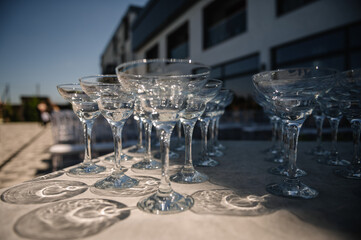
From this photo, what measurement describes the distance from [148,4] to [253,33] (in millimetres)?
9069

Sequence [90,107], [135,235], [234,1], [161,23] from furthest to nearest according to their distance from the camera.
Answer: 1. [161,23]
2. [234,1]
3. [90,107]
4. [135,235]

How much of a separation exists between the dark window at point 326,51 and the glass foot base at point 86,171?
631 centimetres

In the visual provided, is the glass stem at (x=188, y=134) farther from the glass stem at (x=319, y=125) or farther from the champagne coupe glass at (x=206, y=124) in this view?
the glass stem at (x=319, y=125)

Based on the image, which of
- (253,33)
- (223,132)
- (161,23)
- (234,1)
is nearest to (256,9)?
(253,33)

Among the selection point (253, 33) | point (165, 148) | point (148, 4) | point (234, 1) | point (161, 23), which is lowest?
point (165, 148)

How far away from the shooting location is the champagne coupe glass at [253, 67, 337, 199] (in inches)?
25.6

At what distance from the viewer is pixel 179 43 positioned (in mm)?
12906

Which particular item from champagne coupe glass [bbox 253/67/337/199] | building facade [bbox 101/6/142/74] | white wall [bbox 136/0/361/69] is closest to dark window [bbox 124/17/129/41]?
building facade [bbox 101/6/142/74]

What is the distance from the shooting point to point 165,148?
64 cm

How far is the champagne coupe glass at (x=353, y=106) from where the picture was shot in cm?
85

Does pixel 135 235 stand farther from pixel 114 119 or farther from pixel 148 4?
pixel 148 4

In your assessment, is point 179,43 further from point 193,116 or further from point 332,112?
point 193,116

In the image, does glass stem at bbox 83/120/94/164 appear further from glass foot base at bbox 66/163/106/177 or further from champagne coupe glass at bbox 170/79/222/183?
champagne coupe glass at bbox 170/79/222/183

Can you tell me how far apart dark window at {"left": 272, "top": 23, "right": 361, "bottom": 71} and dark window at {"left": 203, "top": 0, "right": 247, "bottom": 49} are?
2.13 m
